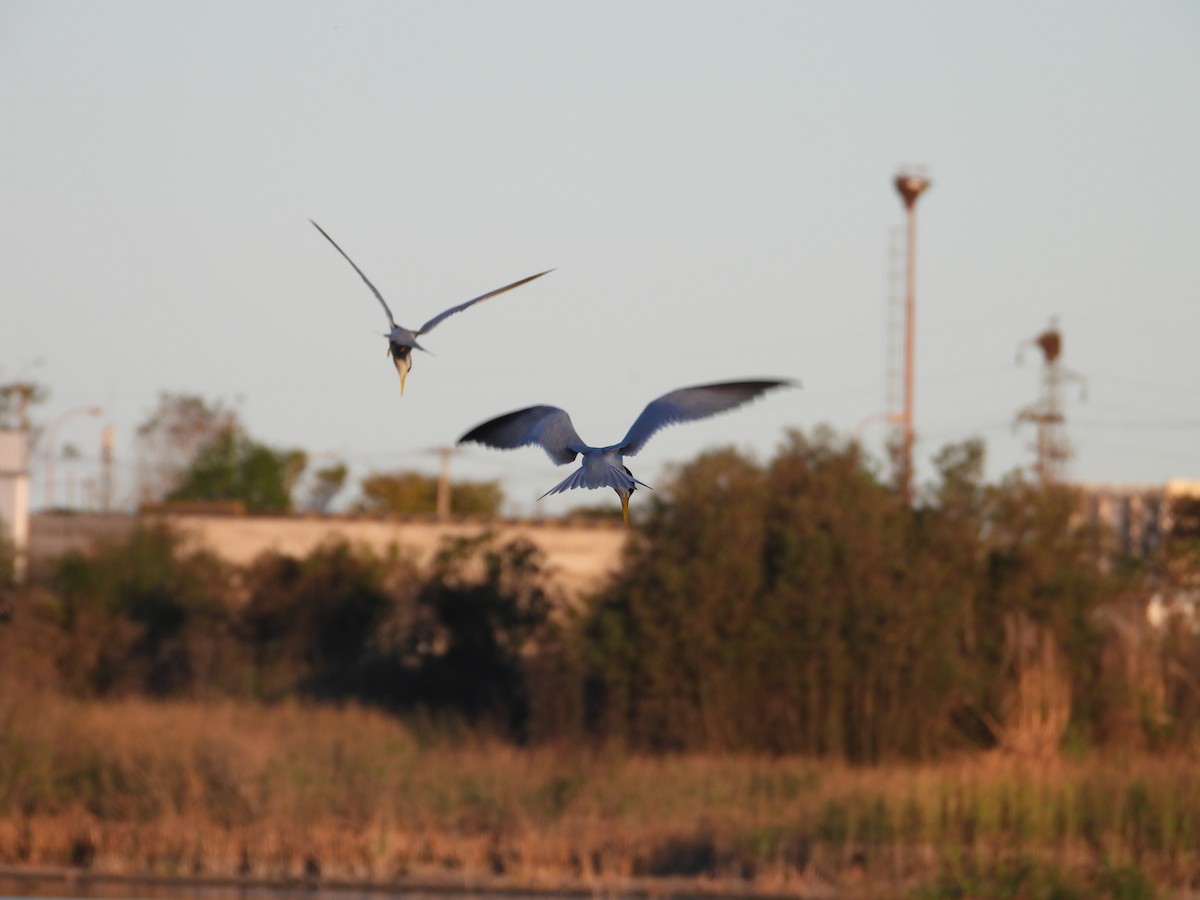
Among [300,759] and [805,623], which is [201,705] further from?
[805,623]

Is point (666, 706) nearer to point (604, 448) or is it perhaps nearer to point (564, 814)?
point (564, 814)

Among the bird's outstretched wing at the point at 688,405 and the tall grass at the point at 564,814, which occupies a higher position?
the bird's outstretched wing at the point at 688,405

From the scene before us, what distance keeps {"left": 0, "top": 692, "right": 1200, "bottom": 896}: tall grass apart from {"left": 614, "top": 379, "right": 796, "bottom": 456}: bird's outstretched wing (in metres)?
14.6

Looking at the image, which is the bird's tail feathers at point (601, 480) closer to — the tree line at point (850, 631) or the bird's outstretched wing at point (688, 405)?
the bird's outstretched wing at point (688, 405)

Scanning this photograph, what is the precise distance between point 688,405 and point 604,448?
0.40 m

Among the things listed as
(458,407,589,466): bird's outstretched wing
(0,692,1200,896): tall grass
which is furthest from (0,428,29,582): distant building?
(458,407,589,466): bird's outstretched wing

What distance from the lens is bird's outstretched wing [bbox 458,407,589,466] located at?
6.51 m

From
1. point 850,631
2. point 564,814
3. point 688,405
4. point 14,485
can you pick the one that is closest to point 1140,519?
point 850,631

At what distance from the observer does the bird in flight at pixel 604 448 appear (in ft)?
21.0

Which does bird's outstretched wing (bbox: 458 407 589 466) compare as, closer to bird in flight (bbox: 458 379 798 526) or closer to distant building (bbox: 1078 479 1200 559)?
bird in flight (bbox: 458 379 798 526)

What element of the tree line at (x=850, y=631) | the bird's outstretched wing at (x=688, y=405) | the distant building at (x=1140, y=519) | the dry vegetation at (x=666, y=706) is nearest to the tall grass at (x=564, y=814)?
the dry vegetation at (x=666, y=706)

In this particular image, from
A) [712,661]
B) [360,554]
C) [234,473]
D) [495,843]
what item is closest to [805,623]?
[712,661]

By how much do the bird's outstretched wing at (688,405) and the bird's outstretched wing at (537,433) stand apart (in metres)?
0.18

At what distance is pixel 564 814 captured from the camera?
78.7ft
